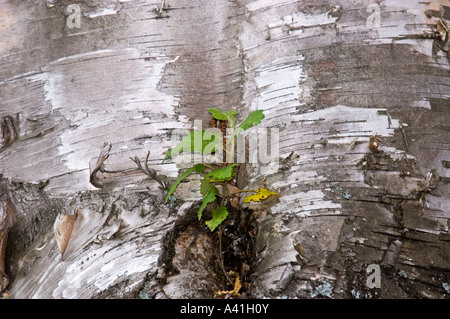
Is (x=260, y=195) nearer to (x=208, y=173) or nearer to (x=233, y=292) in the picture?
(x=208, y=173)

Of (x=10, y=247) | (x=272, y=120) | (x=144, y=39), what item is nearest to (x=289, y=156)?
(x=272, y=120)

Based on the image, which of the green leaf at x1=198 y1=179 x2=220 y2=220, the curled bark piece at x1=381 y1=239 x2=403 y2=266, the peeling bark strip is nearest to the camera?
the curled bark piece at x1=381 y1=239 x2=403 y2=266

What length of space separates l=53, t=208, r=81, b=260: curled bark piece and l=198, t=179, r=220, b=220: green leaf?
1.60ft

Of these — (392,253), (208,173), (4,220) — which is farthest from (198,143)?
(4,220)

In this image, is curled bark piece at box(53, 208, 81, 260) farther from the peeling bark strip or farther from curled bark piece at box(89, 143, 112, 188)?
the peeling bark strip

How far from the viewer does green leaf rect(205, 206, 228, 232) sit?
4.73ft

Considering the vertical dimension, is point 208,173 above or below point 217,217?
above

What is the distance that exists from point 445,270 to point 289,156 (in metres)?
0.65

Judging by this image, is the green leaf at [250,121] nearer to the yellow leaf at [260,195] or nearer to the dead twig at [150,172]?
the yellow leaf at [260,195]

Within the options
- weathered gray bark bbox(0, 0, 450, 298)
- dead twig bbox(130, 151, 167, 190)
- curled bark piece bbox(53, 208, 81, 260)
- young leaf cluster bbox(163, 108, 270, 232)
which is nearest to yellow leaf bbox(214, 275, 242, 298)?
weathered gray bark bbox(0, 0, 450, 298)

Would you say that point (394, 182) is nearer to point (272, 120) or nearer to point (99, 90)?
point (272, 120)

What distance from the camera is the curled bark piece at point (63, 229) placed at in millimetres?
1498

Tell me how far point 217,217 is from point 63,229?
58cm

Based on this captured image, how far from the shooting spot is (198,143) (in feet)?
4.81
